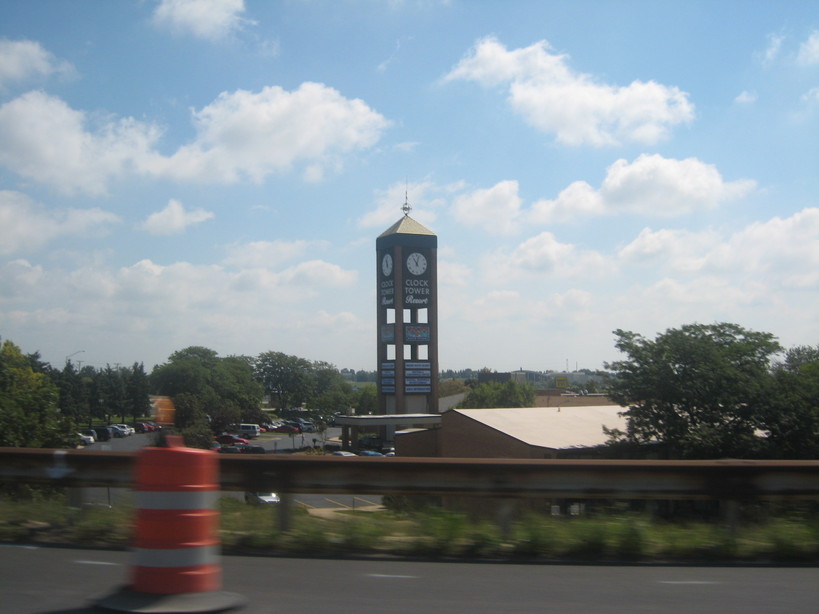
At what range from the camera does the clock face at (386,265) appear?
68.6m

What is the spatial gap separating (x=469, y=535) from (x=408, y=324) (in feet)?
198

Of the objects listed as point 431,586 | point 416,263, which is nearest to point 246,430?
point 416,263

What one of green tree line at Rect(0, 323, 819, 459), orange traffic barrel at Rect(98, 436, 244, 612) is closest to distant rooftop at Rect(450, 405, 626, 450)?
green tree line at Rect(0, 323, 819, 459)

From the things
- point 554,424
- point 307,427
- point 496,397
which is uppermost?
point 496,397

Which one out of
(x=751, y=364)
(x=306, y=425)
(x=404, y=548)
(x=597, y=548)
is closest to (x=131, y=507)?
(x=404, y=548)

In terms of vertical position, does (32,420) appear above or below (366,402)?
above

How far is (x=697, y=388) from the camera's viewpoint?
101ft

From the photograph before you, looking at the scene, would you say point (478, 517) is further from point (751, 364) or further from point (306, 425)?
point (306, 425)

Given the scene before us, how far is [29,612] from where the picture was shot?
5043mm

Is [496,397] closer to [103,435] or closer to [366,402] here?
[366,402]

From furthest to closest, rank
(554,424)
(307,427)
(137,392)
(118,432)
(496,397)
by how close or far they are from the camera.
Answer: (307,427)
(496,397)
(137,392)
(118,432)
(554,424)

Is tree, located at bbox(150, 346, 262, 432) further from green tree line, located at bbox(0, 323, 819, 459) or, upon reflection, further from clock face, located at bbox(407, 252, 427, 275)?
green tree line, located at bbox(0, 323, 819, 459)

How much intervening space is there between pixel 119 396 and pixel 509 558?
66.3 metres

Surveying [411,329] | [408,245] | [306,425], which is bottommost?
[306,425]
